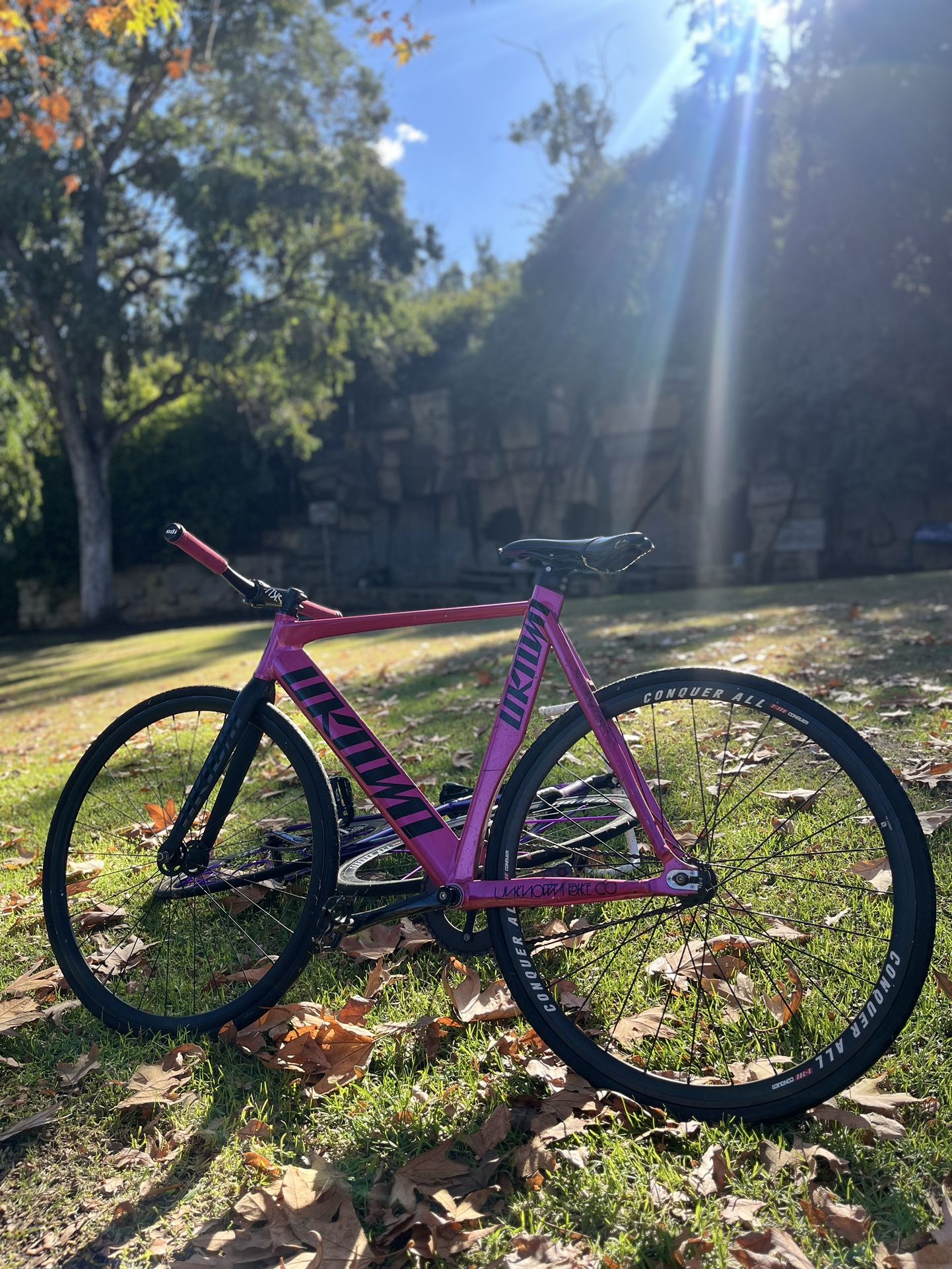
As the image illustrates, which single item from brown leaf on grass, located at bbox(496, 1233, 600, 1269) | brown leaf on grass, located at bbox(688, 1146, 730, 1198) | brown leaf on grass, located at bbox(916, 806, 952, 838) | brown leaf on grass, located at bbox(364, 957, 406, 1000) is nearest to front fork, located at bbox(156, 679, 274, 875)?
brown leaf on grass, located at bbox(364, 957, 406, 1000)

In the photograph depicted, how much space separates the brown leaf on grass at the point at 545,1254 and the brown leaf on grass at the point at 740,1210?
0.82 feet

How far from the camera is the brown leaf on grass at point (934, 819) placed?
3033mm

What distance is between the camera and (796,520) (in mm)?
17062

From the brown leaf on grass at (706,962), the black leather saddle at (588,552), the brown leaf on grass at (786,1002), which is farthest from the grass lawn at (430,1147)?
the black leather saddle at (588,552)

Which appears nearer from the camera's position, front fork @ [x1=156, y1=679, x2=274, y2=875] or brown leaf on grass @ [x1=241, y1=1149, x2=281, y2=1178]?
brown leaf on grass @ [x1=241, y1=1149, x2=281, y2=1178]

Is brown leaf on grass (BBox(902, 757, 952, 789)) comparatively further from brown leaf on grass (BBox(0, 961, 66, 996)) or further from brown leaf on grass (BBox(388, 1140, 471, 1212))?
brown leaf on grass (BBox(0, 961, 66, 996))

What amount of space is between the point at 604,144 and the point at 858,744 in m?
26.9

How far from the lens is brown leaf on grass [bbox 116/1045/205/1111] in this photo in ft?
7.14

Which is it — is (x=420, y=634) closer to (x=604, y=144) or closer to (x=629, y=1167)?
(x=629, y=1167)


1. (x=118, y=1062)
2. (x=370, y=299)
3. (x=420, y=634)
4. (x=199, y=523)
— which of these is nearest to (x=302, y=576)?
(x=199, y=523)

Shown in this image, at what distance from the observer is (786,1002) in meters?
2.23

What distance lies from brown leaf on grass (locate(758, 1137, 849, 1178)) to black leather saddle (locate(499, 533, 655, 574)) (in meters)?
1.24

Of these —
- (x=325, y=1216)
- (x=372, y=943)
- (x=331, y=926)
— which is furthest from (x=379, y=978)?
(x=325, y=1216)

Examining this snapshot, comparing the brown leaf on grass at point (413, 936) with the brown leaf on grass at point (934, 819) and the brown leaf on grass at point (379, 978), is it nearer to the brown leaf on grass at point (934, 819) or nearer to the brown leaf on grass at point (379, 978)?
the brown leaf on grass at point (379, 978)
